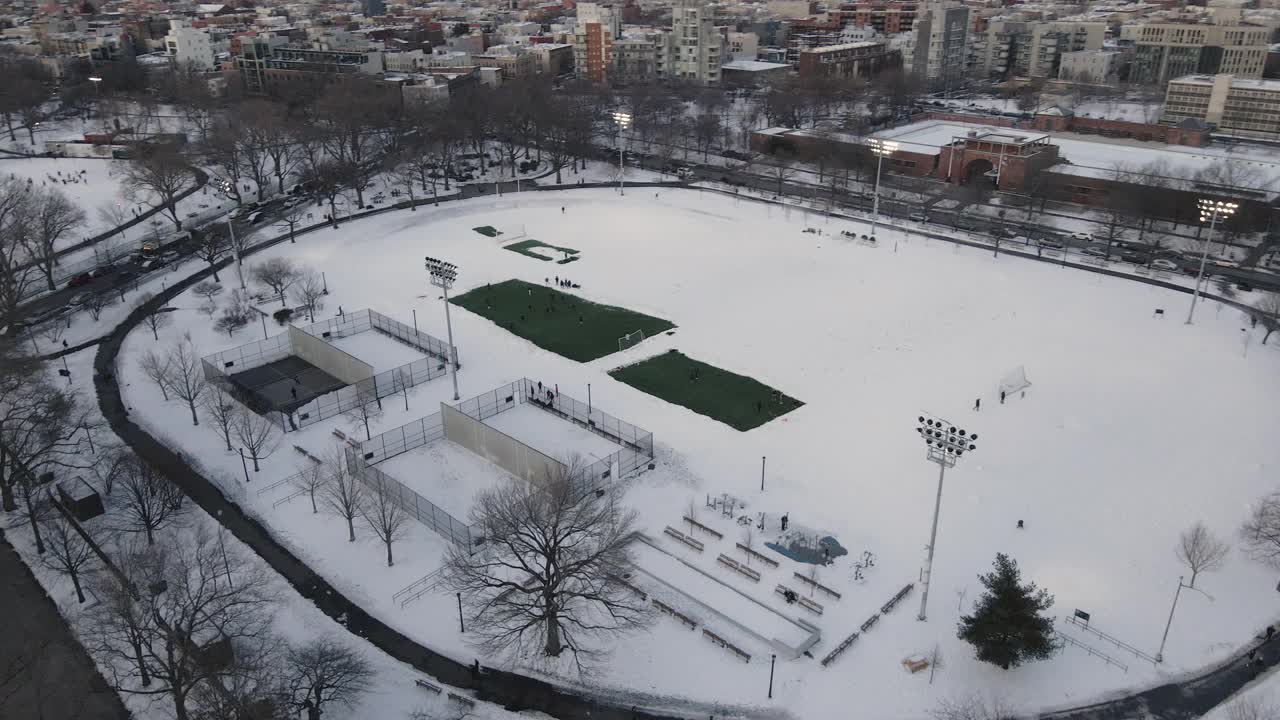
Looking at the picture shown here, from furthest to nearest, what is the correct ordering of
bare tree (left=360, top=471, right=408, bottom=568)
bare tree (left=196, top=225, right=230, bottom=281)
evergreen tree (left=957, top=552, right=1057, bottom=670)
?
bare tree (left=196, top=225, right=230, bottom=281) → bare tree (left=360, top=471, right=408, bottom=568) → evergreen tree (left=957, top=552, right=1057, bottom=670)

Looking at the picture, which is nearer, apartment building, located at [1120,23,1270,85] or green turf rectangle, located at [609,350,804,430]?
green turf rectangle, located at [609,350,804,430]

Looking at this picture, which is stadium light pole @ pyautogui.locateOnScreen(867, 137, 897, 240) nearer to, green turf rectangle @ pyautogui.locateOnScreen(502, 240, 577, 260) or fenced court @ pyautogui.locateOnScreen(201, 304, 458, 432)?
green turf rectangle @ pyautogui.locateOnScreen(502, 240, 577, 260)

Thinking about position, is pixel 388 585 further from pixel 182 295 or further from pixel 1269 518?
pixel 182 295

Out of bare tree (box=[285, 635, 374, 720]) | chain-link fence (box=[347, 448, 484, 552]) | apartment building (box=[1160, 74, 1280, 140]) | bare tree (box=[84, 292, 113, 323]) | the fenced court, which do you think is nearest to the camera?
bare tree (box=[285, 635, 374, 720])

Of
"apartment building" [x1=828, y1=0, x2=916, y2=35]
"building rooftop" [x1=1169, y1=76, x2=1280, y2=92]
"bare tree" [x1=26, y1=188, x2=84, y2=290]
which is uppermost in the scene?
"apartment building" [x1=828, y1=0, x2=916, y2=35]

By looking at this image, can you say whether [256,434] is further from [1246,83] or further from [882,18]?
[882,18]

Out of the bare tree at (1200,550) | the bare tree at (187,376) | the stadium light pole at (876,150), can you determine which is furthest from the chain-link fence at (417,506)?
the stadium light pole at (876,150)

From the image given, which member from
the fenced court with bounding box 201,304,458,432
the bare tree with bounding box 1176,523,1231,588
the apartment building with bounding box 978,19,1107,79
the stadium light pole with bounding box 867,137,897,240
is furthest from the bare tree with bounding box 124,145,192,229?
the apartment building with bounding box 978,19,1107,79

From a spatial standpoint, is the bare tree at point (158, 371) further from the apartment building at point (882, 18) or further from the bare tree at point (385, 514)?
the apartment building at point (882, 18)
